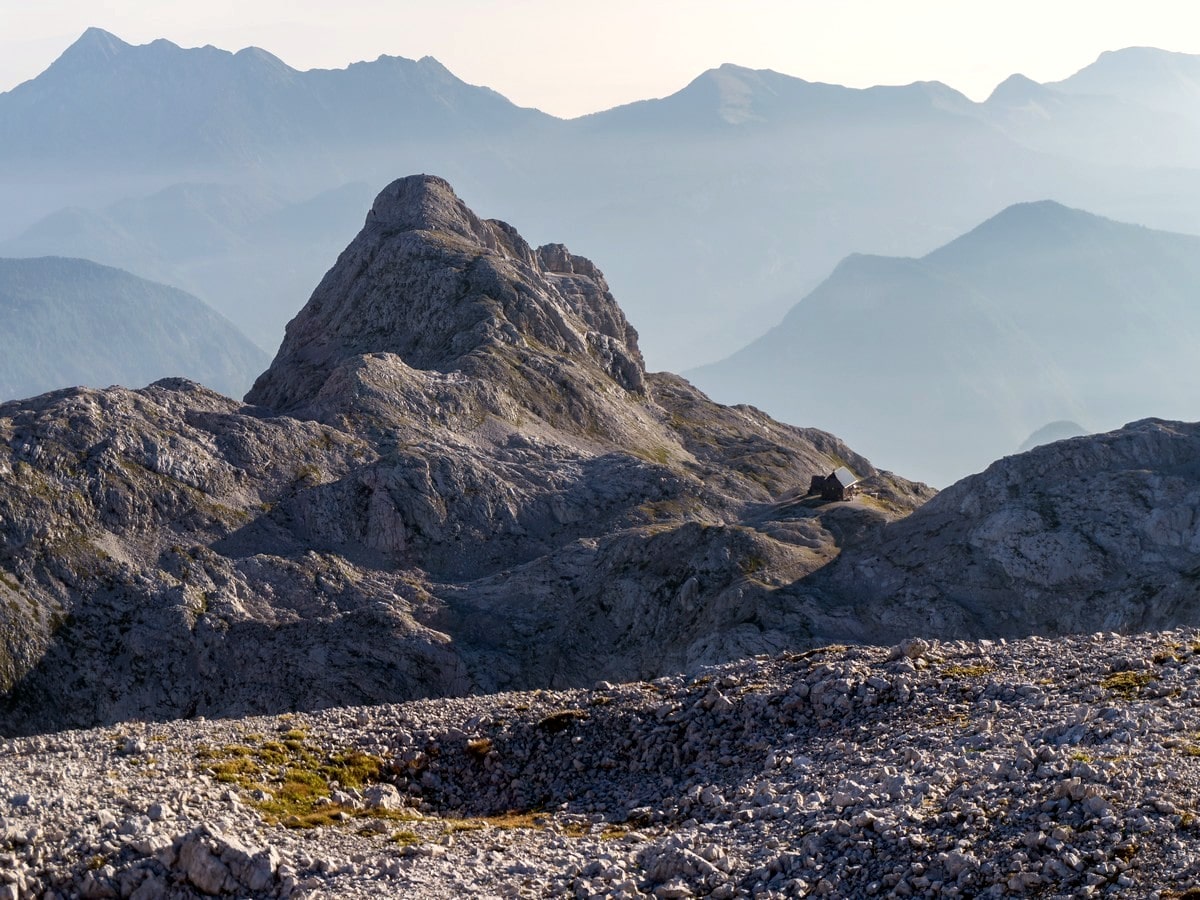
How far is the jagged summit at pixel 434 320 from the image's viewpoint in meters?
129

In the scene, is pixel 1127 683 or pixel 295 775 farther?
pixel 295 775

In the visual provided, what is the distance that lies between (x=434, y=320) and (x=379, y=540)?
41.6m

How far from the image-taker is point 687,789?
40.2 metres

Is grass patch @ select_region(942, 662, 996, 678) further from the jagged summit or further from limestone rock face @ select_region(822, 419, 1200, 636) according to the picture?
the jagged summit

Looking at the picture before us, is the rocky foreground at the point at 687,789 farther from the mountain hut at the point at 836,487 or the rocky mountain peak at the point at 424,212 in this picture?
the rocky mountain peak at the point at 424,212

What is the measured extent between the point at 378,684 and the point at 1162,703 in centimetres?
5528

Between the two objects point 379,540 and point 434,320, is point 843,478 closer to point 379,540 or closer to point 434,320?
point 379,540

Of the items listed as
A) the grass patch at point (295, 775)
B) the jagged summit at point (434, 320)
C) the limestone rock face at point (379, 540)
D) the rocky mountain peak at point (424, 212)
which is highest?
the rocky mountain peak at point (424, 212)

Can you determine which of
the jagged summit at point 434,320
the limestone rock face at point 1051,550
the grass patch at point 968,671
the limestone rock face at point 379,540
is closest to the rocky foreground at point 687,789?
the grass patch at point 968,671

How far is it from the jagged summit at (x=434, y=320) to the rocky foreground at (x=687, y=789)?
7573 cm

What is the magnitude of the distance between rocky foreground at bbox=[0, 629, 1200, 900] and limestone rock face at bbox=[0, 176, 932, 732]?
35.3m

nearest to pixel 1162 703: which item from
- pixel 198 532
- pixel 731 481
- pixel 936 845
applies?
pixel 936 845

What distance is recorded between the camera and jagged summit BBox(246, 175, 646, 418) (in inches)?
5094

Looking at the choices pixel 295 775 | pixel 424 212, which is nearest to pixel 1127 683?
pixel 295 775
